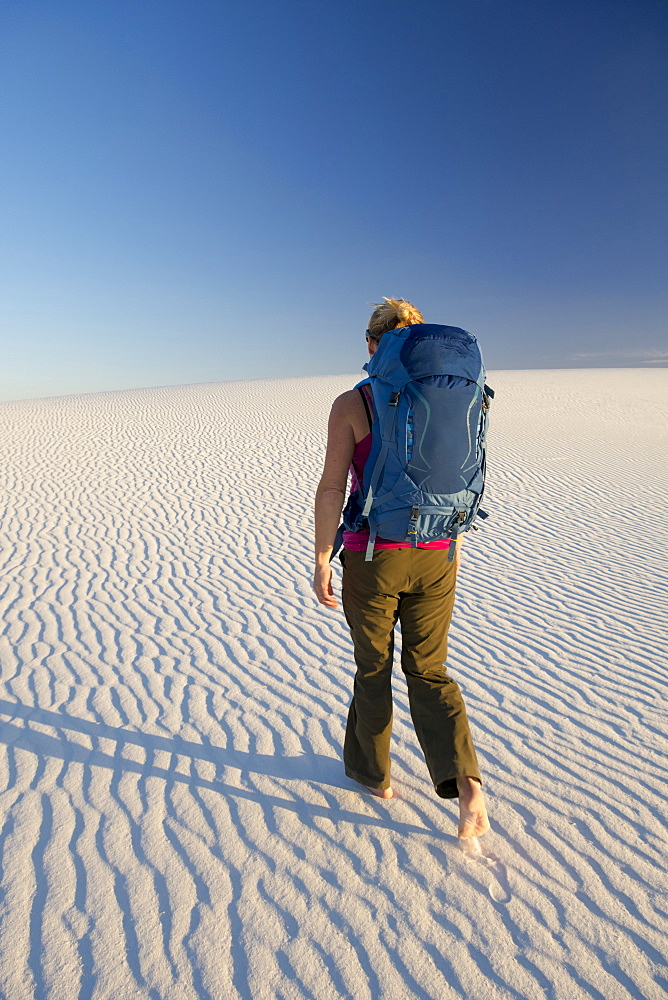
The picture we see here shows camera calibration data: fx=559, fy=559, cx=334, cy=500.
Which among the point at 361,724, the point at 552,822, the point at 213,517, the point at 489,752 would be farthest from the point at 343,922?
the point at 213,517

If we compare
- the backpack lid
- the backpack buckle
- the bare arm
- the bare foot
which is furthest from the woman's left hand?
the bare foot

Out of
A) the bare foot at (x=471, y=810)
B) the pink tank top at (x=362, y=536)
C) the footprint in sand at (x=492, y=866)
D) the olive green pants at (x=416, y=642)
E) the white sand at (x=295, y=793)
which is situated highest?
the pink tank top at (x=362, y=536)

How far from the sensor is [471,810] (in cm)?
224

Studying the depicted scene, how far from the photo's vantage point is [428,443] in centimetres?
190

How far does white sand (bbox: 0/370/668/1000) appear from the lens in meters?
1.90

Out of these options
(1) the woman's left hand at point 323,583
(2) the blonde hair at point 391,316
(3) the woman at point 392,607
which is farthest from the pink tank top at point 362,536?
(2) the blonde hair at point 391,316

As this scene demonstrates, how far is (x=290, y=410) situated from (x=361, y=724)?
20.6 metres

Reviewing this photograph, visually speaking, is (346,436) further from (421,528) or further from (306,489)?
(306,489)

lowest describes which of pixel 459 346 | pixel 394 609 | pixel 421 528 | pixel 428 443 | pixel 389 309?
pixel 394 609

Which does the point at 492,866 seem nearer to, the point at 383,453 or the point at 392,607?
the point at 392,607

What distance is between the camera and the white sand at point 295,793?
1.90 metres

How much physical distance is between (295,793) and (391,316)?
2210 mm

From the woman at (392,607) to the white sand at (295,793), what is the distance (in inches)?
16.3

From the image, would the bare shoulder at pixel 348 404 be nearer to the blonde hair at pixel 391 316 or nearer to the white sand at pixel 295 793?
the blonde hair at pixel 391 316
